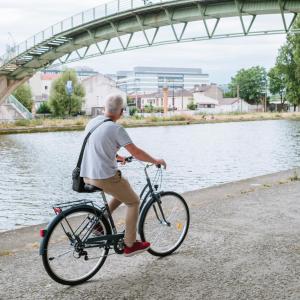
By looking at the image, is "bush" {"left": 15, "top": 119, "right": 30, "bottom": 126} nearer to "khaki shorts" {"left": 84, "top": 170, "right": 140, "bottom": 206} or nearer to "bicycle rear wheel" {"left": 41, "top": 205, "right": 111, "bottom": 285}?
"bicycle rear wheel" {"left": 41, "top": 205, "right": 111, "bottom": 285}

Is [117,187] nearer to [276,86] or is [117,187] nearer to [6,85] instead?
[6,85]

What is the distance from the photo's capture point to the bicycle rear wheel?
4836 mm

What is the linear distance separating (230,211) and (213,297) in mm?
3967

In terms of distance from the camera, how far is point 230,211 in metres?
8.47

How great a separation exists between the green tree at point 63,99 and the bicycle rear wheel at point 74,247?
80.4 metres

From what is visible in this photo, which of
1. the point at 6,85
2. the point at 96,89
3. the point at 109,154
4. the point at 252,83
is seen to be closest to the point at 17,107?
the point at 6,85

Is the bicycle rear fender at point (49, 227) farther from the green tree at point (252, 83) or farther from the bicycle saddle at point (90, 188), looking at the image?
the green tree at point (252, 83)

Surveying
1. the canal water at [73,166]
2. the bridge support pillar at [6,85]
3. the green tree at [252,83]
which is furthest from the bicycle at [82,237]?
the green tree at [252,83]

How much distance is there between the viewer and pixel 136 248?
5410mm

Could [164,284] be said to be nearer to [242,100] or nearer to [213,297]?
[213,297]

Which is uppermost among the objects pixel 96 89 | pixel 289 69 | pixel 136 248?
pixel 289 69

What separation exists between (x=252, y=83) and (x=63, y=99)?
7574 cm

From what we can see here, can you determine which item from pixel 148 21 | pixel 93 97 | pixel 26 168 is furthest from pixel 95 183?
pixel 93 97

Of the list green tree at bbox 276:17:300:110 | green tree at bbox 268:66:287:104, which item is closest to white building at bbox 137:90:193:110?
green tree at bbox 268:66:287:104
